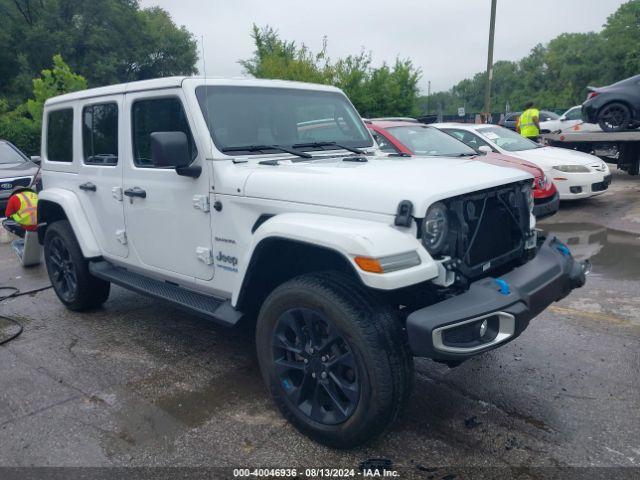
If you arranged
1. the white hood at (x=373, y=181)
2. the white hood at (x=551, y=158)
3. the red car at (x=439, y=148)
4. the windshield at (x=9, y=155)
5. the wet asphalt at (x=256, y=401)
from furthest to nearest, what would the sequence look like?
the windshield at (x=9, y=155) < the white hood at (x=551, y=158) < the red car at (x=439, y=148) < the wet asphalt at (x=256, y=401) < the white hood at (x=373, y=181)

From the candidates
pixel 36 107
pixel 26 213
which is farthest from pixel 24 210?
pixel 36 107

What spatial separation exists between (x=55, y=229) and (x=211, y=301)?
2.27 meters

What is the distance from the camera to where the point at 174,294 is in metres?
3.92

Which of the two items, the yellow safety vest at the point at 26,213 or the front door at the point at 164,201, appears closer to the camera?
the front door at the point at 164,201

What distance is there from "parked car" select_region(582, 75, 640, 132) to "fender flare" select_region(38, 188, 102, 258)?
11860 mm

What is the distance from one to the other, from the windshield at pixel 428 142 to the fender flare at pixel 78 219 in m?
4.73

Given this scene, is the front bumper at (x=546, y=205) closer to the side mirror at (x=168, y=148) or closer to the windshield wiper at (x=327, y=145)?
the windshield wiper at (x=327, y=145)

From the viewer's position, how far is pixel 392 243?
259 centimetres

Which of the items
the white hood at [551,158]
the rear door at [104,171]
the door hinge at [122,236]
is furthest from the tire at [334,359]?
the white hood at [551,158]

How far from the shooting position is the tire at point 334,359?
2.64m

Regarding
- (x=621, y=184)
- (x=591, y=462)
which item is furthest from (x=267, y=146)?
(x=621, y=184)

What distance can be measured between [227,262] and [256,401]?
2.96ft

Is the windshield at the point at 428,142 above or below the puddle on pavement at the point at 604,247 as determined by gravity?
above

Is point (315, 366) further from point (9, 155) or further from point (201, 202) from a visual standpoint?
point (9, 155)
